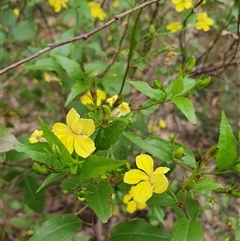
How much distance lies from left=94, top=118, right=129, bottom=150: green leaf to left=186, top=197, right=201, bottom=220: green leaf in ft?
0.77

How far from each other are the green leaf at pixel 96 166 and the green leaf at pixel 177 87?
0.90ft

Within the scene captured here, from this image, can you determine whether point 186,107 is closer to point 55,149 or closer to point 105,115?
point 105,115

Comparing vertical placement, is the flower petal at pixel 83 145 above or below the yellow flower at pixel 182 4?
above

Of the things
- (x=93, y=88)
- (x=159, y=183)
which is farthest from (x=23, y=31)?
(x=159, y=183)

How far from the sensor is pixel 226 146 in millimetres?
927

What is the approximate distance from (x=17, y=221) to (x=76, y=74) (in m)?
0.85

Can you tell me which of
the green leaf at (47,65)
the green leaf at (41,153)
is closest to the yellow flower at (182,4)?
the green leaf at (47,65)

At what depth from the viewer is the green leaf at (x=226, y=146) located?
36.0 inches

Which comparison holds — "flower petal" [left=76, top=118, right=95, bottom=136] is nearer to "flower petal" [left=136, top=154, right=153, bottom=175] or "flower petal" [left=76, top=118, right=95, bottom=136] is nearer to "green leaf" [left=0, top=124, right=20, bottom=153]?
"flower petal" [left=136, top=154, right=153, bottom=175]

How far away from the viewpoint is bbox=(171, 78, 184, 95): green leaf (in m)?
1.04

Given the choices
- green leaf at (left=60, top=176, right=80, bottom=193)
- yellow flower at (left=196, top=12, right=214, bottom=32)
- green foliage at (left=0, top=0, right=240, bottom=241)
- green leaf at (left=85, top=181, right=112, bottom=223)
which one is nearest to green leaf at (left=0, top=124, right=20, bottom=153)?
green foliage at (left=0, top=0, right=240, bottom=241)

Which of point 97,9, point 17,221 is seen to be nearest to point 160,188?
point 97,9

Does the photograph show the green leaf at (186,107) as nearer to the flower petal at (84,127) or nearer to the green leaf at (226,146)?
the green leaf at (226,146)

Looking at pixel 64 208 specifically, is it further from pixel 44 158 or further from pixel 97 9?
pixel 44 158
